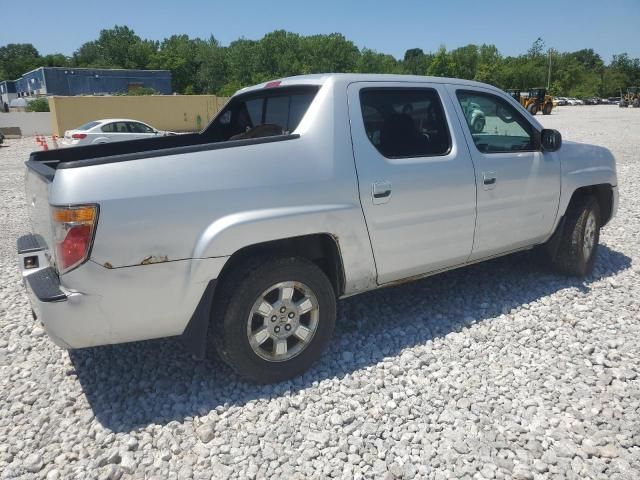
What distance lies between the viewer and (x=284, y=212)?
291 cm

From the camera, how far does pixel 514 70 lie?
287 ft

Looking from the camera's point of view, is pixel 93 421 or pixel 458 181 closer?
pixel 93 421

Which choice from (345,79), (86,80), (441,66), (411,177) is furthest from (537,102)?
(86,80)

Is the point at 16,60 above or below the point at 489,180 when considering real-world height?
above

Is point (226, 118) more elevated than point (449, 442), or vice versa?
point (226, 118)

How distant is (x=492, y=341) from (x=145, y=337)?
8.23 ft

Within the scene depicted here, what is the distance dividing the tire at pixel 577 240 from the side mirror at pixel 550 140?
2.62 ft

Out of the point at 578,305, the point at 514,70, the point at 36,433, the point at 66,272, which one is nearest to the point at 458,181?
the point at 578,305

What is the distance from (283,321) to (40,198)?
65.0 inches

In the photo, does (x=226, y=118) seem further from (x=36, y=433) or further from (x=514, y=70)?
(x=514, y=70)

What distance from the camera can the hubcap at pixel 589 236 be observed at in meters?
4.82

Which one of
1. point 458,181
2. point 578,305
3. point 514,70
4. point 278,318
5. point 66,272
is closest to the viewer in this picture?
point 66,272

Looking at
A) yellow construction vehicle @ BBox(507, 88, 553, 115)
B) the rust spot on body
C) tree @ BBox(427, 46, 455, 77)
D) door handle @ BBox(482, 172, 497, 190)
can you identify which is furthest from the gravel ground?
tree @ BBox(427, 46, 455, 77)

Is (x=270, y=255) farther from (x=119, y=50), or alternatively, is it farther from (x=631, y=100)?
(x=119, y=50)
